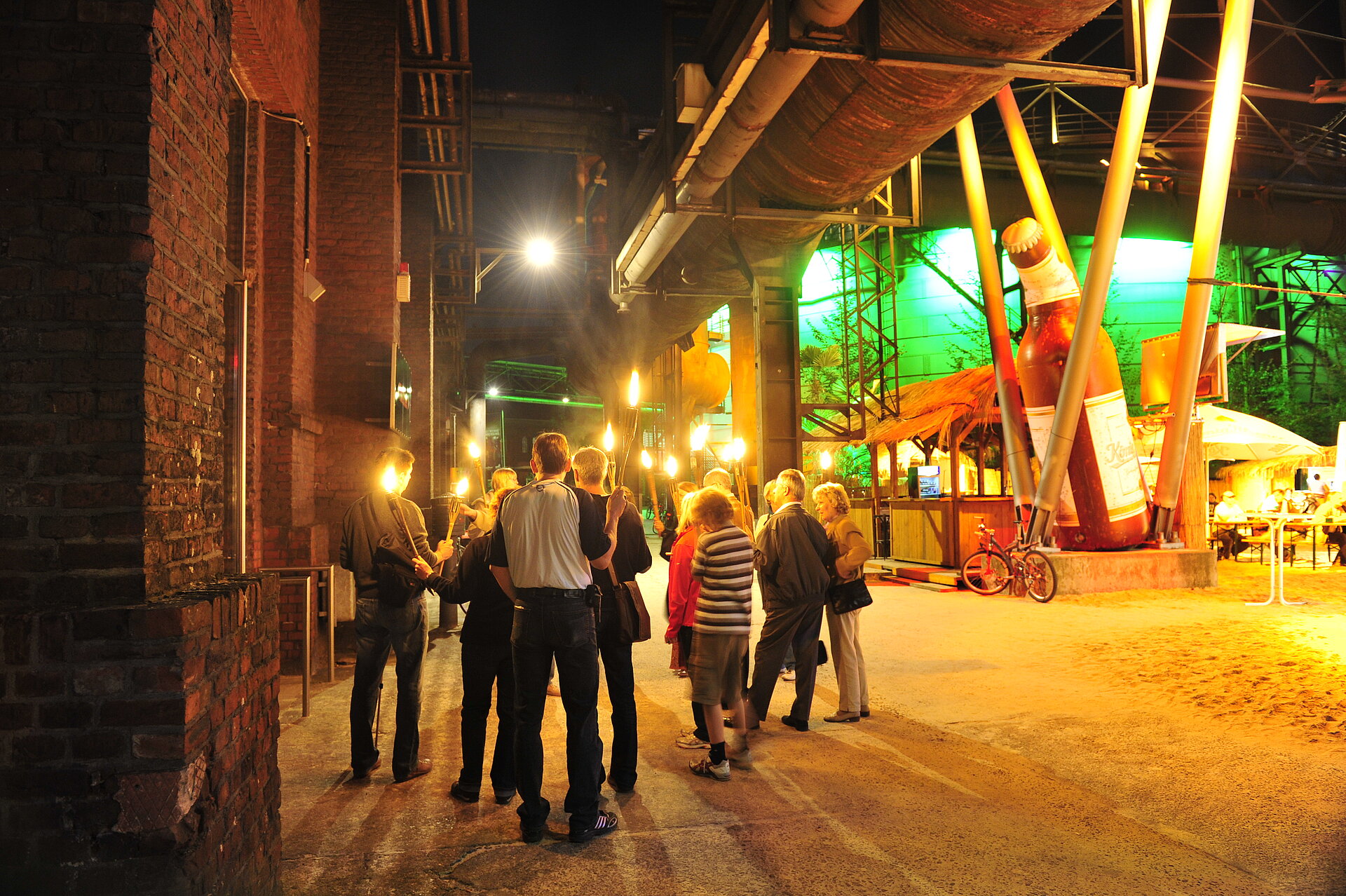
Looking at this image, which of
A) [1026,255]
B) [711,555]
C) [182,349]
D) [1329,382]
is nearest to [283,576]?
[711,555]

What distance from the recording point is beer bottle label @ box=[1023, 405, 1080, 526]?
1412 centimetres

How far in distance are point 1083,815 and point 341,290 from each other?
7990 millimetres

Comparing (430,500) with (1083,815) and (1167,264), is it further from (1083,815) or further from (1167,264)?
(1167,264)

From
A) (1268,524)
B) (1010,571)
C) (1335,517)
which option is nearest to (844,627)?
(1010,571)

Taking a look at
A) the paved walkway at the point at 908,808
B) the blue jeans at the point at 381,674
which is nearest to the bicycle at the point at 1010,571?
the paved walkway at the point at 908,808

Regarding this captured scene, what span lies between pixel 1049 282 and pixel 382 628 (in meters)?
12.1

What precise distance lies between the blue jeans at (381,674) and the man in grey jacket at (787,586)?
85.5 inches

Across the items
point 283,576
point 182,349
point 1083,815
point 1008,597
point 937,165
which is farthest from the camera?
point 937,165

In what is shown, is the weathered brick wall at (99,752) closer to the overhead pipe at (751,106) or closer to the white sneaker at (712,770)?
the white sneaker at (712,770)

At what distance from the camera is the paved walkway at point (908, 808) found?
3738mm

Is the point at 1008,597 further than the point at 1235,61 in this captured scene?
Yes

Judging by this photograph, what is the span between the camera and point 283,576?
739 cm

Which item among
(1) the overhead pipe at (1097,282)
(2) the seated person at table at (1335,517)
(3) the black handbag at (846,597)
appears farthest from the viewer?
(2) the seated person at table at (1335,517)

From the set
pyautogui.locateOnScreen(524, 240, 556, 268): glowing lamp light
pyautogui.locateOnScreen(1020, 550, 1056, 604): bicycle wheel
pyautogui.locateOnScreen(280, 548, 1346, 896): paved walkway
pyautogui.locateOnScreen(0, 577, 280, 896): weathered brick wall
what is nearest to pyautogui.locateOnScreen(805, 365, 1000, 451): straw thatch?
pyautogui.locateOnScreen(1020, 550, 1056, 604): bicycle wheel
